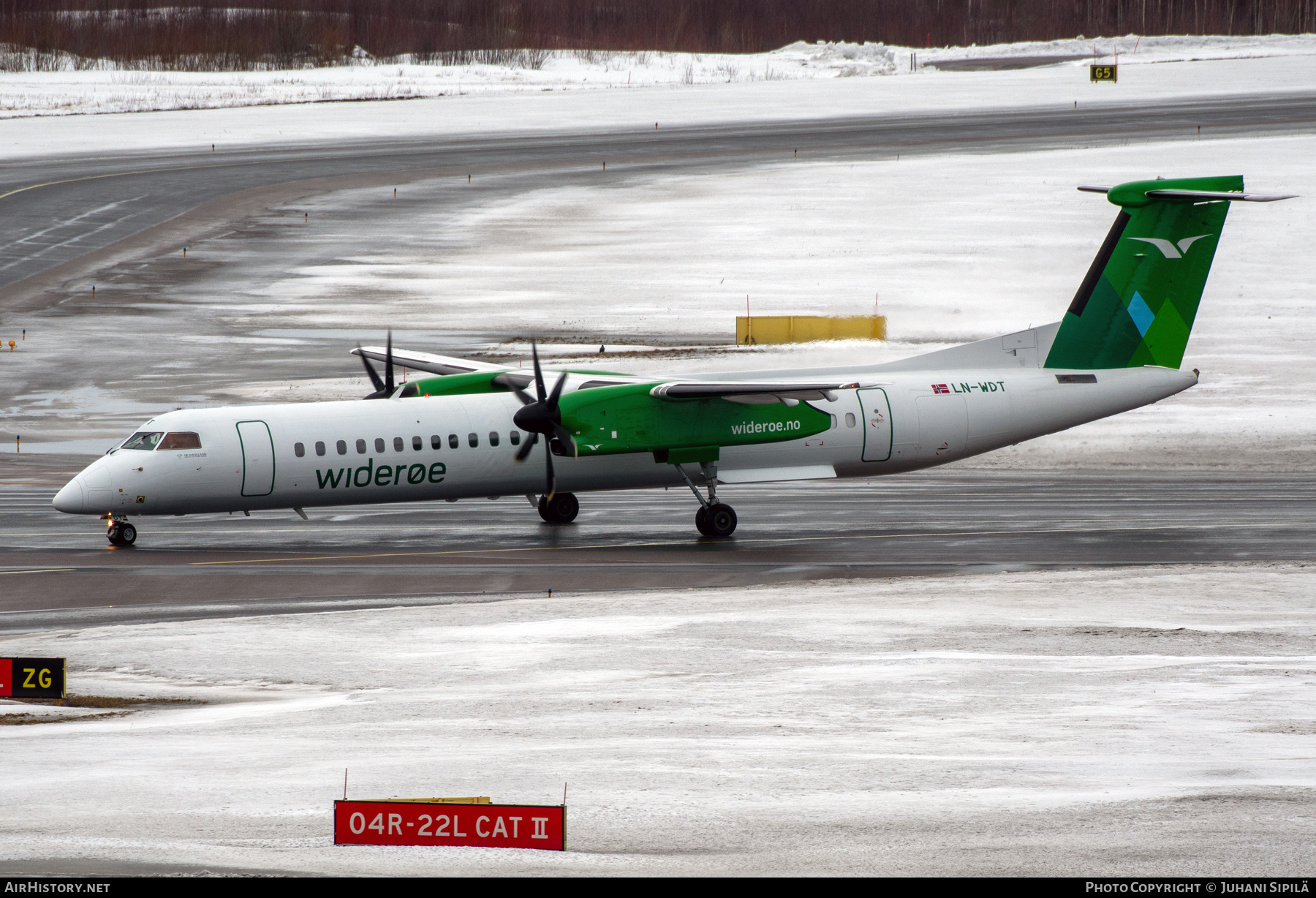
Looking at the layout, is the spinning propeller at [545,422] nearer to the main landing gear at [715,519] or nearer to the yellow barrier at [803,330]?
the main landing gear at [715,519]

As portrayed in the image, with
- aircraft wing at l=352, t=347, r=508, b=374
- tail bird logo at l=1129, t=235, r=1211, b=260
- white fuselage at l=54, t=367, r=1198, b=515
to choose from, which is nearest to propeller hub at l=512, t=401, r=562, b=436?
white fuselage at l=54, t=367, r=1198, b=515

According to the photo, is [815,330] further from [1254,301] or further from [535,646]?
[535,646]

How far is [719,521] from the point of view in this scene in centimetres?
2827

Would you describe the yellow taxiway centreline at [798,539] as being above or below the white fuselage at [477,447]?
below

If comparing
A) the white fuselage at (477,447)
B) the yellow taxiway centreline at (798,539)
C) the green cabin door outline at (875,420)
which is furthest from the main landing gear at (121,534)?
the green cabin door outline at (875,420)

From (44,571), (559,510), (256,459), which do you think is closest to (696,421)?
(559,510)

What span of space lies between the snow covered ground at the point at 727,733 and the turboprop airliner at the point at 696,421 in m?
6.27

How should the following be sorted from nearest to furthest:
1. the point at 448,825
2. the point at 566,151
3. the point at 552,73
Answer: the point at 448,825, the point at 566,151, the point at 552,73

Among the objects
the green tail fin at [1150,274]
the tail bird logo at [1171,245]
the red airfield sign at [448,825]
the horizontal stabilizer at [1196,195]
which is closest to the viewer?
the red airfield sign at [448,825]

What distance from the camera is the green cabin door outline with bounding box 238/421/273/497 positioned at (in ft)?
86.4

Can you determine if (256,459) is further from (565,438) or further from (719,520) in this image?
(719,520)

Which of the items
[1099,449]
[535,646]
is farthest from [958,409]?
[535,646]

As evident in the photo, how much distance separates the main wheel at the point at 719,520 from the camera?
92.6 feet

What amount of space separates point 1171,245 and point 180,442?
2063 cm
